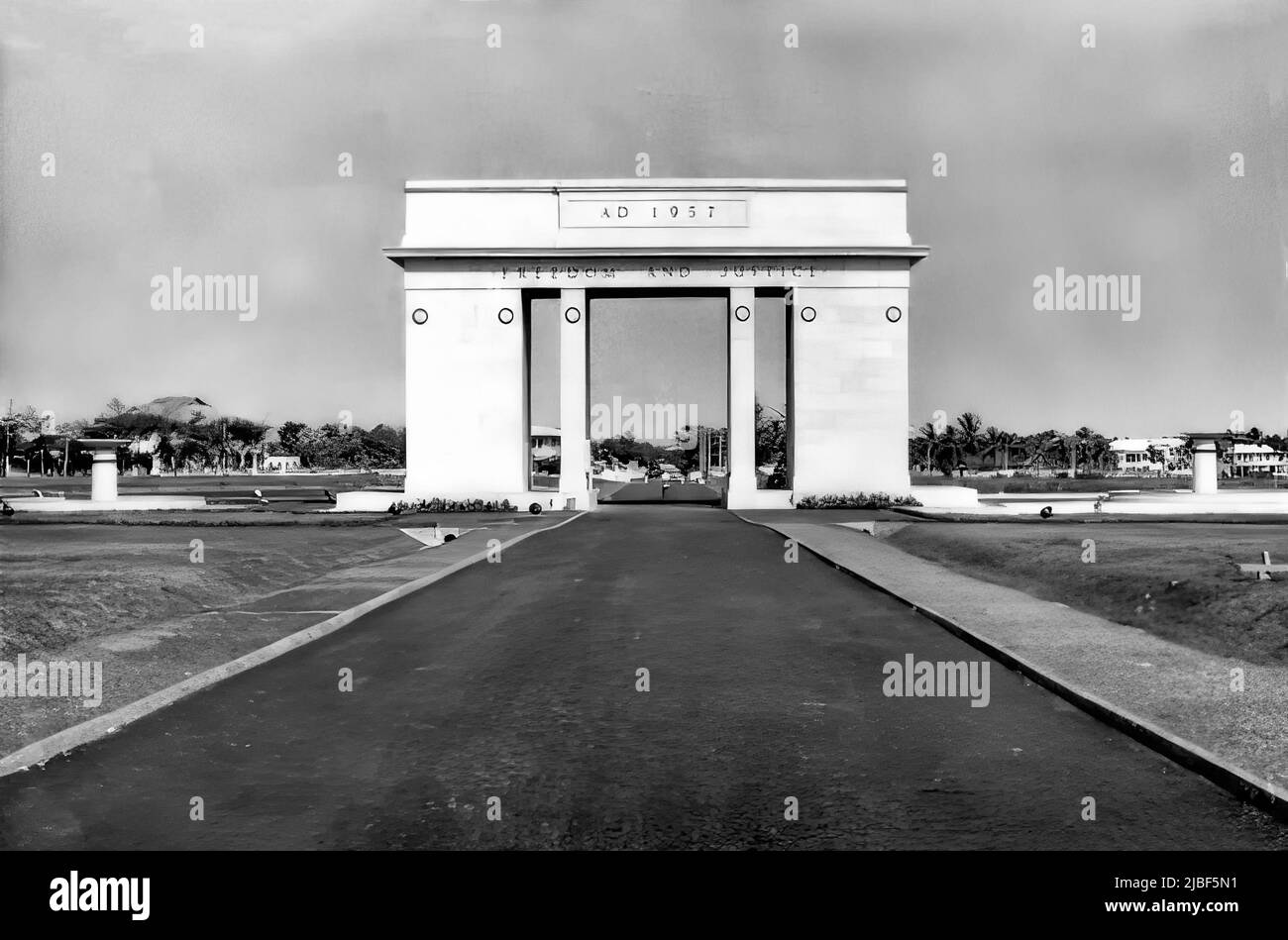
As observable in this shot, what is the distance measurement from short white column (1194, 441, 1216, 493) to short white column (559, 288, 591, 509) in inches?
1184

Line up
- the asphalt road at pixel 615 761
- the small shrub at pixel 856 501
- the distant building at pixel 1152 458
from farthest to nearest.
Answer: the distant building at pixel 1152 458 → the small shrub at pixel 856 501 → the asphalt road at pixel 615 761

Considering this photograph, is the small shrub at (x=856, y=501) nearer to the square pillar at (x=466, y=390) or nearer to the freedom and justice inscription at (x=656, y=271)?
the freedom and justice inscription at (x=656, y=271)

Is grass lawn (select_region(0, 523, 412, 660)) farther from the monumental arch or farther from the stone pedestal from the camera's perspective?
the monumental arch

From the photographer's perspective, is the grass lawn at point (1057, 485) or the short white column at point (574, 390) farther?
the grass lawn at point (1057, 485)

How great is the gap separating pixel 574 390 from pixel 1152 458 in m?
170

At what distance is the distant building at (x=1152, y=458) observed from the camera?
174 metres

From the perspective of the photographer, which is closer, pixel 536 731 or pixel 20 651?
pixel 536 731

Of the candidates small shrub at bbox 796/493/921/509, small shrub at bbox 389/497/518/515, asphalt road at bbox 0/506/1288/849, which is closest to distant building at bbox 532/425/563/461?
small shrub at bbox 389/497/518/515

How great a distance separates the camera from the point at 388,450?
162 m

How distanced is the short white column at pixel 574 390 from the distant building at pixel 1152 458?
151 meters

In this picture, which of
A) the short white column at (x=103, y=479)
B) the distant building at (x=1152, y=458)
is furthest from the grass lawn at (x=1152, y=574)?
the distant building at (x=1152, y=458)
